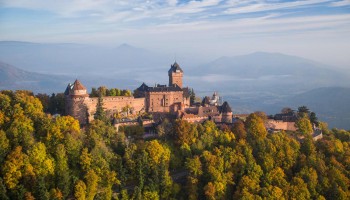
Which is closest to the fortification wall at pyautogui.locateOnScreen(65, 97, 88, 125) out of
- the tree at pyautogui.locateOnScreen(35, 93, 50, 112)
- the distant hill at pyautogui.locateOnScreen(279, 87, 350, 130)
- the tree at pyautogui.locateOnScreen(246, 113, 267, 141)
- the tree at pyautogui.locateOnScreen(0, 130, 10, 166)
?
the tree at pyautogui.locateOnScreen(35, 93, 50, 112)

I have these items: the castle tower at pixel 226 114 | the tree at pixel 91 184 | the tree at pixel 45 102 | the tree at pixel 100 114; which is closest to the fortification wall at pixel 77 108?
the tree at pixel 100 114

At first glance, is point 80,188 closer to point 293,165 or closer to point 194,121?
point 194,121

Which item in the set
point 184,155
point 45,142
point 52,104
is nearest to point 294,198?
point 184,155

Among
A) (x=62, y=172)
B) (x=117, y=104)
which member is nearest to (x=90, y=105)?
(x=117, y=104)

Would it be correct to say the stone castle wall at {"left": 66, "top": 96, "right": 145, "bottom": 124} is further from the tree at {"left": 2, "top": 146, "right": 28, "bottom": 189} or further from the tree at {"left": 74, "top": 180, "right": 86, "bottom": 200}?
the tree at {"left": 74, "top": 180, "right": 86, "bottom": 200}

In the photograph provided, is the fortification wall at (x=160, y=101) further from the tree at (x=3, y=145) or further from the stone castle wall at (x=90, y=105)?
the tree at (x=3, y=145)

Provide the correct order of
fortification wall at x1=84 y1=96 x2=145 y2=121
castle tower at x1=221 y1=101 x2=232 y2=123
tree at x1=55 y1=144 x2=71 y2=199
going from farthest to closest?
castle tower at x1=221 y1=101 x2=232 y2=123 < fortification wall at x1=84 y1=96 x2=145 y2=121 < tree at x1=55 y1=144 x2=71 y2=199
